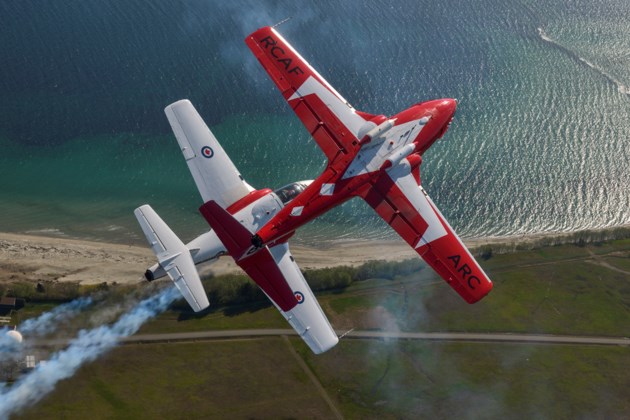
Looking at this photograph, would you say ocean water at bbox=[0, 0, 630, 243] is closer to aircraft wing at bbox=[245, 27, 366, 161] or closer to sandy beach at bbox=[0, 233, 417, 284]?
sandy beach at bbox=[0, 233, 417, 284]

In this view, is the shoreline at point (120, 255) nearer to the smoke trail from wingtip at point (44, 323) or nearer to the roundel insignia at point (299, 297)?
the smoke trail from wingtip at point (44, 323)

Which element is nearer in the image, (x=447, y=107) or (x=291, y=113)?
(x=447, y=107)

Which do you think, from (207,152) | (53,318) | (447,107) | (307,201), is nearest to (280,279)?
(307,201)

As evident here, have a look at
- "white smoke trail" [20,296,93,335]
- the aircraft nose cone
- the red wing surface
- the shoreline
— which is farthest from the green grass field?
the aircraft nose cone

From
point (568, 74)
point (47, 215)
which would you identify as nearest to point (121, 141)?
point (47, 215)

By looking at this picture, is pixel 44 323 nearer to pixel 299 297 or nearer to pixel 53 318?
pixel 53 318

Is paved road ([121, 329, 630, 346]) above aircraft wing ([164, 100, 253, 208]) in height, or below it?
below
